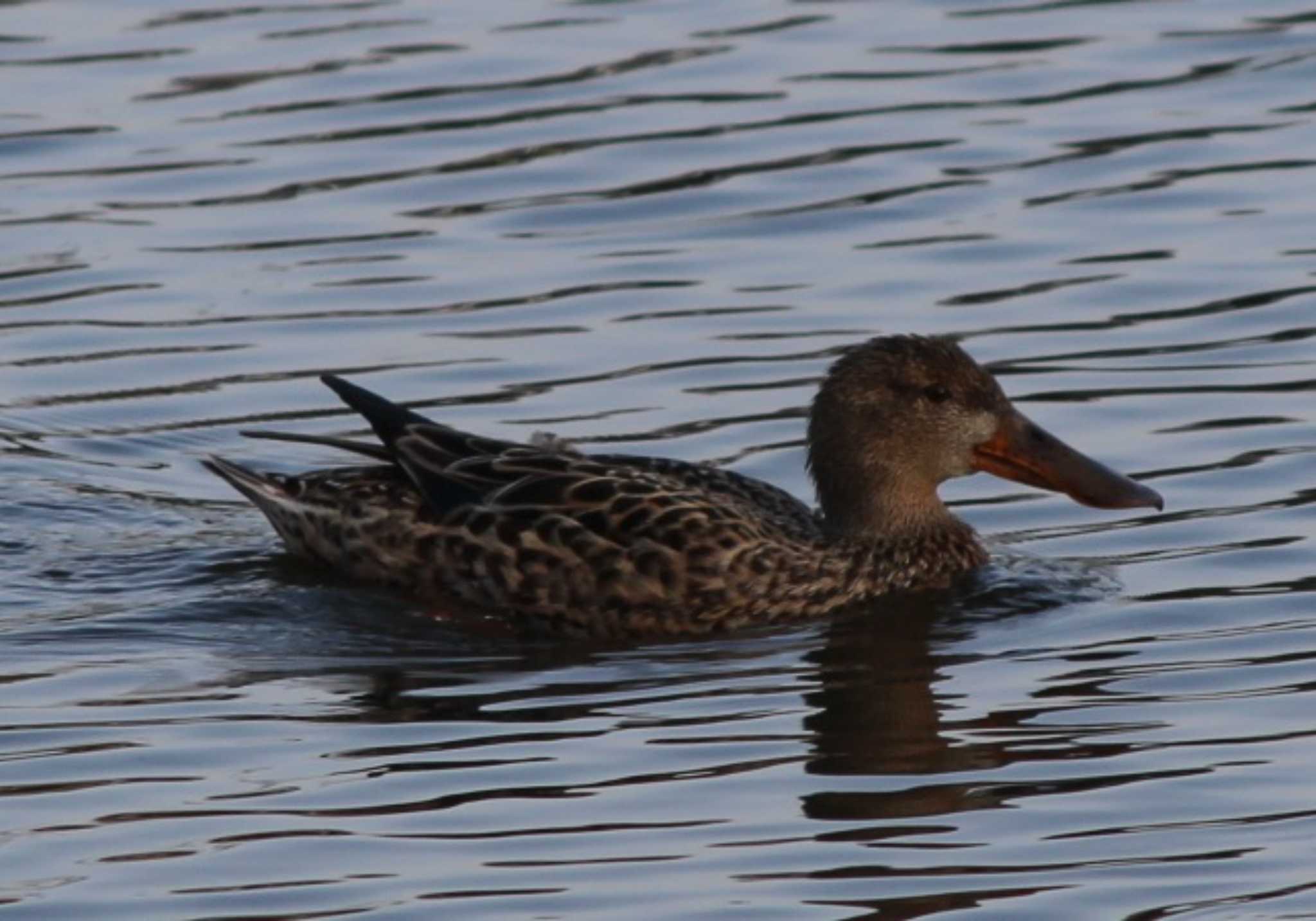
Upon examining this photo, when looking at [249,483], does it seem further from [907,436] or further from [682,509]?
[907,436]

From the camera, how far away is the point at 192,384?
580 inches

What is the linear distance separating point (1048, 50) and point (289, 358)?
230 inches

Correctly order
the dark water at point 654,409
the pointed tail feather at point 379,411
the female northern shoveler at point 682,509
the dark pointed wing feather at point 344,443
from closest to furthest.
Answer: the dark water at point 654,409, the female northern shoveler at point 682,509, the pointed tail feather at point 379,411, the dark pointed wing feather at point 344,443

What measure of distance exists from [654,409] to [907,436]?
5.79 ft

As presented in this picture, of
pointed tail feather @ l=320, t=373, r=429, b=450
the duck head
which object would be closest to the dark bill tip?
the duck head

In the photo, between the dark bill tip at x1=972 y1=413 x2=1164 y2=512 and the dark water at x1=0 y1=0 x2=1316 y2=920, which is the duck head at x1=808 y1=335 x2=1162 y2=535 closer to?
the dark bill tip at x1=972 y1=413 x2=1164 y2=512

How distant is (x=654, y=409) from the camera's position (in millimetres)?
14266

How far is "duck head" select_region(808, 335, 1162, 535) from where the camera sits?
12719mm

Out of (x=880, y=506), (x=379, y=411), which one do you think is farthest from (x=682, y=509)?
(x=379, y=411)

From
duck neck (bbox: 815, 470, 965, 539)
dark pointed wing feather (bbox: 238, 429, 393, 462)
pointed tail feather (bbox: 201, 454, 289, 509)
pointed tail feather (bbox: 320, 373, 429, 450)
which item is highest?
pointed tail feather (bbox: 320, 373, 429, 450)

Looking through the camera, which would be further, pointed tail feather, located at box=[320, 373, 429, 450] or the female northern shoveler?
pointed tail feather, located at box=[320, 373, 429, 450]

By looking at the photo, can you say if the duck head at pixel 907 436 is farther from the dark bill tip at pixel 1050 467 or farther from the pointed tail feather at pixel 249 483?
the pointed tail feather at pixel 249 483

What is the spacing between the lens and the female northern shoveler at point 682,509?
477 inches

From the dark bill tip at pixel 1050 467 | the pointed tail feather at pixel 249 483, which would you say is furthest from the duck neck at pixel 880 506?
the pointed tail feather at pixel 249 483
